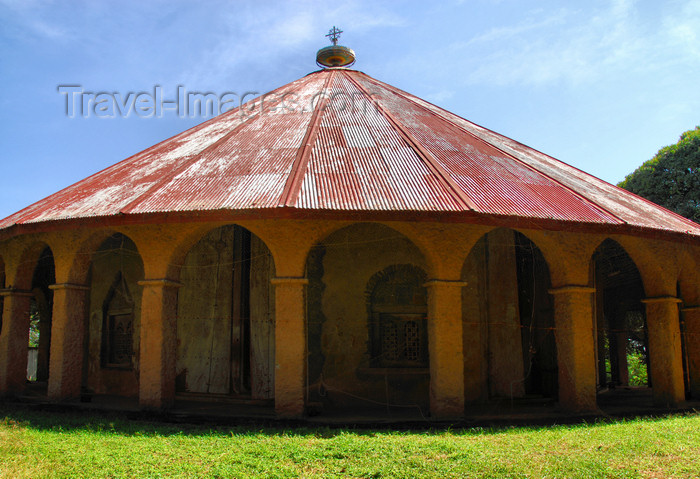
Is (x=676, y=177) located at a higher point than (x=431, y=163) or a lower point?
higher

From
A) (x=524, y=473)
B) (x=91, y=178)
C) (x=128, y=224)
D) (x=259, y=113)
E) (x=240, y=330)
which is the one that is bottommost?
(x=524, y=473)

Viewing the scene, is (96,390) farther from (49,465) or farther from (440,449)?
(440,449)

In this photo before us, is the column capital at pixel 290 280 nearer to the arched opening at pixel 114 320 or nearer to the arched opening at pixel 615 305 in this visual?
the arched opening at pixel 114 320

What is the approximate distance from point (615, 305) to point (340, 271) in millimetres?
10248

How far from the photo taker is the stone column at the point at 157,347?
8.13 m

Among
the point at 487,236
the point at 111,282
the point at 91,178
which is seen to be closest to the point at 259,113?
the point at 91,178

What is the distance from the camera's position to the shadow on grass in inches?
269

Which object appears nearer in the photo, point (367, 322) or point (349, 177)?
point (349, 177)

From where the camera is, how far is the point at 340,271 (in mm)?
9984

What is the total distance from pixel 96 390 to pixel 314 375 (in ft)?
16.3

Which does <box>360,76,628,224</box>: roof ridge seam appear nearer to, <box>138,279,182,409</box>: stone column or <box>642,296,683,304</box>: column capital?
<box>642,296,683,304</box>: column capital

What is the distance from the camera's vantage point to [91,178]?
11516 mm

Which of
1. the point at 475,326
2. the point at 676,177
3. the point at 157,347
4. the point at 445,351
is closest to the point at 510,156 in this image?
the point at 475,326

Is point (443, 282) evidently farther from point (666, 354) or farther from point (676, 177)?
point (676, 177)
